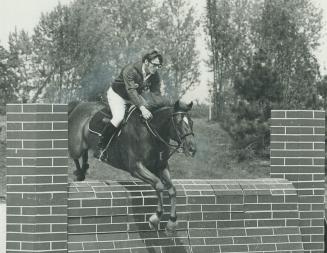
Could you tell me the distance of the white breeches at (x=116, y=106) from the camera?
30.5 feet

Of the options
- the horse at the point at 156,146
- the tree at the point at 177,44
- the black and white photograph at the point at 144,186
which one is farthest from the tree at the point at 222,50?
the horse at the point at 156,146

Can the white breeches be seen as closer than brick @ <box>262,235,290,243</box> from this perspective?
No

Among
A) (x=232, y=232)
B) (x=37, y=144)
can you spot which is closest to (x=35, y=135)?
(x=37, y=144)

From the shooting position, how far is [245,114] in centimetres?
2812

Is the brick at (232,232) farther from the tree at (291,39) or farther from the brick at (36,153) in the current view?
the tree at (291,39)

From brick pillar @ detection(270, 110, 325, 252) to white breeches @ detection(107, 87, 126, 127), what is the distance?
5.73 feet

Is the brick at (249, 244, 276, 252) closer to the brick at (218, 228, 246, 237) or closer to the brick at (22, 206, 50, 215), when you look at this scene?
the brick at (218, 228, 246, 237)

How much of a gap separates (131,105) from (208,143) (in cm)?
2671

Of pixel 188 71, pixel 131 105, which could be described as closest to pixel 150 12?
pixel 188 71

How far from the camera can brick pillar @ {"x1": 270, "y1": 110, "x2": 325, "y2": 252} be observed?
29.1 feet

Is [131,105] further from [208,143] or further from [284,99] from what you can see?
[208,143]

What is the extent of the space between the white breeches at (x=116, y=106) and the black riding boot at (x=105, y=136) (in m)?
0.10

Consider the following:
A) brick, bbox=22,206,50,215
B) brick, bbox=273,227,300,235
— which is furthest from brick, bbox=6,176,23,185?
brick, bbox=273,227,300,235

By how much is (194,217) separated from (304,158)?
1.51 m
